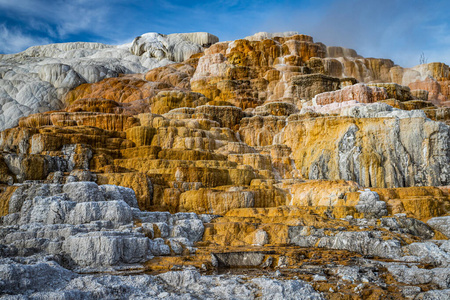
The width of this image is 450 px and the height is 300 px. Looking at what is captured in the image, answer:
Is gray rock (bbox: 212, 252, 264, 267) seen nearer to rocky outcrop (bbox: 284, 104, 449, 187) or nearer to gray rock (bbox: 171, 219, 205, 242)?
gray rock (bbox: 171, 219, 205, 242)

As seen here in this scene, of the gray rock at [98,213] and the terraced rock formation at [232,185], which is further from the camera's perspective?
the gray rock at [98,213]

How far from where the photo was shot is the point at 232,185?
14.9 m

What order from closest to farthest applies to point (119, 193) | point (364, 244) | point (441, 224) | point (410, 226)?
point (364, 244) → point (410, 226) → point (441, 224) → point (119, 193)

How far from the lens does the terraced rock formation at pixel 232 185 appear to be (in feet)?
22.5

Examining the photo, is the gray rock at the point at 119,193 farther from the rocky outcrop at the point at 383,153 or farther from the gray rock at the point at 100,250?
the rocky outcrop at the point at 383,153

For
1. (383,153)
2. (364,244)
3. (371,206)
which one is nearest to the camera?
(364,244)

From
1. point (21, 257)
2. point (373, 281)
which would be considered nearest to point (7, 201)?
point (21, 257)

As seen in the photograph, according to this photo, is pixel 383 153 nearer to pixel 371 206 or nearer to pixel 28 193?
Answer: pixel 371 206

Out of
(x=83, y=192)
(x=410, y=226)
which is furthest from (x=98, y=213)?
(x=410, y=226)

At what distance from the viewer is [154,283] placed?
6555mm

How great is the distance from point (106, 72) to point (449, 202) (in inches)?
1105

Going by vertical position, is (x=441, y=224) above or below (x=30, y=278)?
above

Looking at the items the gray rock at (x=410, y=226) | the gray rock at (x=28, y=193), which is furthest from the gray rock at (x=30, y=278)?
the gray rock at (x=410, y=226)

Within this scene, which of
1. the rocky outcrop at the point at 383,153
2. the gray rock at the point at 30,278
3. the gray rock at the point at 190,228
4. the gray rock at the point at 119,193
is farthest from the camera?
the rocky outcrop at the point at 383,153
